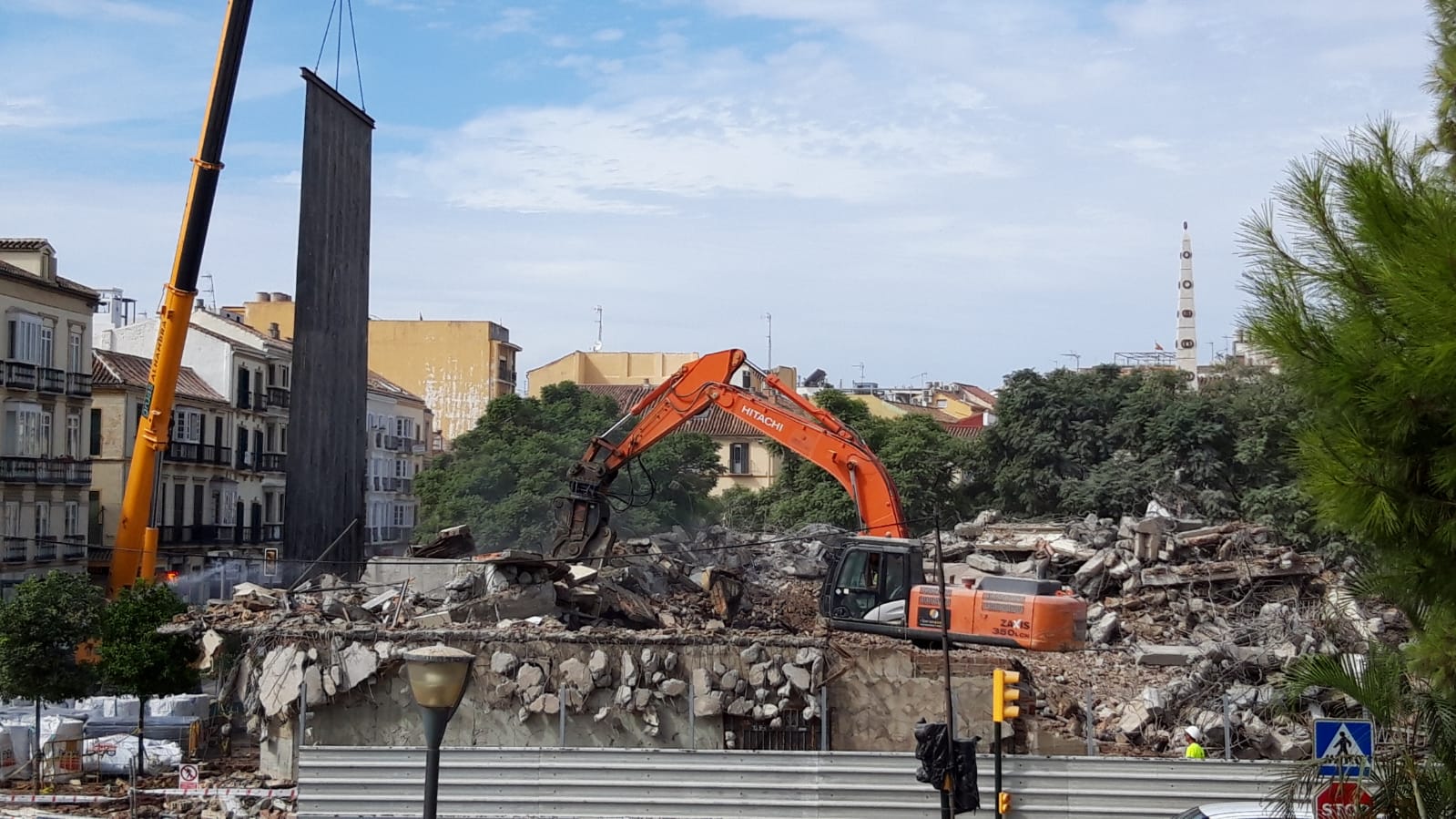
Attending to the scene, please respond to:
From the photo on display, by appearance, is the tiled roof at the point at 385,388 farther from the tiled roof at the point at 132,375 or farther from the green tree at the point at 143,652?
the green tree at the point at 143,652

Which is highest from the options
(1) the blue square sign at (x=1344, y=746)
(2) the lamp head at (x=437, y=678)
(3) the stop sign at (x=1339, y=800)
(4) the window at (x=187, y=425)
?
(4) the window at (x=187, y=425)

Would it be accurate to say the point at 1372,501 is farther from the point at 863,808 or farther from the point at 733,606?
the point at 733,606

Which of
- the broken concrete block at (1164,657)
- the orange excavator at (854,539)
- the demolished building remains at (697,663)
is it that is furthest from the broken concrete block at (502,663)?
the broken concrete block at (1164,657)

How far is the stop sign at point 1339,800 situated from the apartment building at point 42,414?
33.8 meters

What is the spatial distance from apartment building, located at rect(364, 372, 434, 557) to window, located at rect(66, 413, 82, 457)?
1935 cm

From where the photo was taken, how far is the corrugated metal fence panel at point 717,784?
50.2 feet

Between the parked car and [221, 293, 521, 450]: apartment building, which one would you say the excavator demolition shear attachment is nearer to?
the parked car

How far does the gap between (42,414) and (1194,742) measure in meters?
31.7

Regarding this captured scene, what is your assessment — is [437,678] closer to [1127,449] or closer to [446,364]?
[1127,449]

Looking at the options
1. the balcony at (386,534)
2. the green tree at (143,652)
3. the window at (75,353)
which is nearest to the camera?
the green tree at (143,652)

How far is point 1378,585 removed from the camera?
7.39m

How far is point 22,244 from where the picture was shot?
38.3 m

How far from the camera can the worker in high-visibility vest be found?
16688 millimetres

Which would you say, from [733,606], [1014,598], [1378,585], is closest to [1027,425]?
[733,606]
